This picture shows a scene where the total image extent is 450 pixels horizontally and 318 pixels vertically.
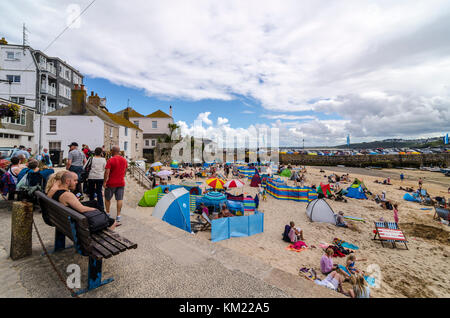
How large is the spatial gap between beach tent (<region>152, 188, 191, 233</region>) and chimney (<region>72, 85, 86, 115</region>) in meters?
18.4

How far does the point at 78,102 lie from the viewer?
65.9 ft

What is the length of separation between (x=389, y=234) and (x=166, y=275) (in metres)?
10.0

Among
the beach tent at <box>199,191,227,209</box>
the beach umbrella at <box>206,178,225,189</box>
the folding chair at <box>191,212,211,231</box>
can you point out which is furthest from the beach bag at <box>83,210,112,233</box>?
the beach umbrella at <box>206,178,225,189</box>

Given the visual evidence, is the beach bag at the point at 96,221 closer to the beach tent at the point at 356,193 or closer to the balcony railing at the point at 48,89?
the beach tent at the point at 356,193

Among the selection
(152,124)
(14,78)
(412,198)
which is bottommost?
(412,198)

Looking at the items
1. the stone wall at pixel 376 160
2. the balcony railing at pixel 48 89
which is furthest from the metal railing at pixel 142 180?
the stone wall at pixel 376 160

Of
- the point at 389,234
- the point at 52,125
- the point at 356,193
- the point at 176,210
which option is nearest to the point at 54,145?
the point at 52,125

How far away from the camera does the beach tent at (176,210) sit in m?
7.44

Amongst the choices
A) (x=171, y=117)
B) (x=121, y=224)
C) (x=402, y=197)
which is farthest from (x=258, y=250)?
(x=171, y=117)

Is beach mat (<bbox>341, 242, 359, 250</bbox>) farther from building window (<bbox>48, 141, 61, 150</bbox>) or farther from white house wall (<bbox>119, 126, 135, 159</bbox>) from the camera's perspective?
white house wall (<bbox>119, 126, 135, 159</bbox>)

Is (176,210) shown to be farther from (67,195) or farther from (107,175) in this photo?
(67,195)
